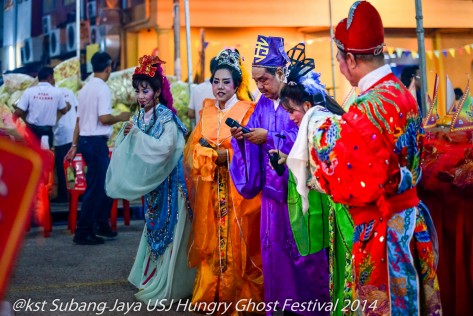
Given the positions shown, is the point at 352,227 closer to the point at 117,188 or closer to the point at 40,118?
the point at 117,188

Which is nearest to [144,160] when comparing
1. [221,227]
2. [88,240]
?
[221,227]

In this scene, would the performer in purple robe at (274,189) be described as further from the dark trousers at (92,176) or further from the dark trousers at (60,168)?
the dark trousers at (60,168)

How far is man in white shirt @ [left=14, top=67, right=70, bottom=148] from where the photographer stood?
989 cm

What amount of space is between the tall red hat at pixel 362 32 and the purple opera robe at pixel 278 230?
141 cm

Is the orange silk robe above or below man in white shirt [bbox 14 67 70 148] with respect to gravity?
below

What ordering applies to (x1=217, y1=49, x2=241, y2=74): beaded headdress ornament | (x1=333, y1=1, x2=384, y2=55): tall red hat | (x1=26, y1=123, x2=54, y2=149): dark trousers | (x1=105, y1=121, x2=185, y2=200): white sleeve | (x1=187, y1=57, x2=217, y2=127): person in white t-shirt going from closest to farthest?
(x1=333, y1=1, x2=384, y2=55): tall red hat → (x1=217, y1=49, x2=241, y2=74): beaded headdress ornament → (x1=105, y1=121, x2=185, y2=200): white sleeve → (x1=187, y1=57, x2=217, y2=127): person in white t-shirt → (x1=26, y1=123, x2=54, y2=149): dark trousers

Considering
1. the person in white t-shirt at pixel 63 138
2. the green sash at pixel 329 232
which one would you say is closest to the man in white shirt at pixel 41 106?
the person in white t-shirt at pixel 63 138

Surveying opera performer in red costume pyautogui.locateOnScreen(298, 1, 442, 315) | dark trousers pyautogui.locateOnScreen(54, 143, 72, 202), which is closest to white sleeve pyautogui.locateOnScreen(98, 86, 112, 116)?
dark trousers pyautogui.locateOnScreen(54, 143, 72, 202)

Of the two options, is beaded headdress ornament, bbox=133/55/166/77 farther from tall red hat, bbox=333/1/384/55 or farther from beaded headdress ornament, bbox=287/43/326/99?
tall red hat, bbox=333/1/384/55

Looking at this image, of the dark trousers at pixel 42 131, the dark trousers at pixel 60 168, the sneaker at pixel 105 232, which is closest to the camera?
the sneaker at pixel 105 232

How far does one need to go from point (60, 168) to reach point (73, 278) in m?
4.40

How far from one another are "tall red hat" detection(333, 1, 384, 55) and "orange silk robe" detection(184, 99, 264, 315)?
6.72 ft

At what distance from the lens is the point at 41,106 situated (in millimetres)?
9906

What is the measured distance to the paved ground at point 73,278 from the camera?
557cm
